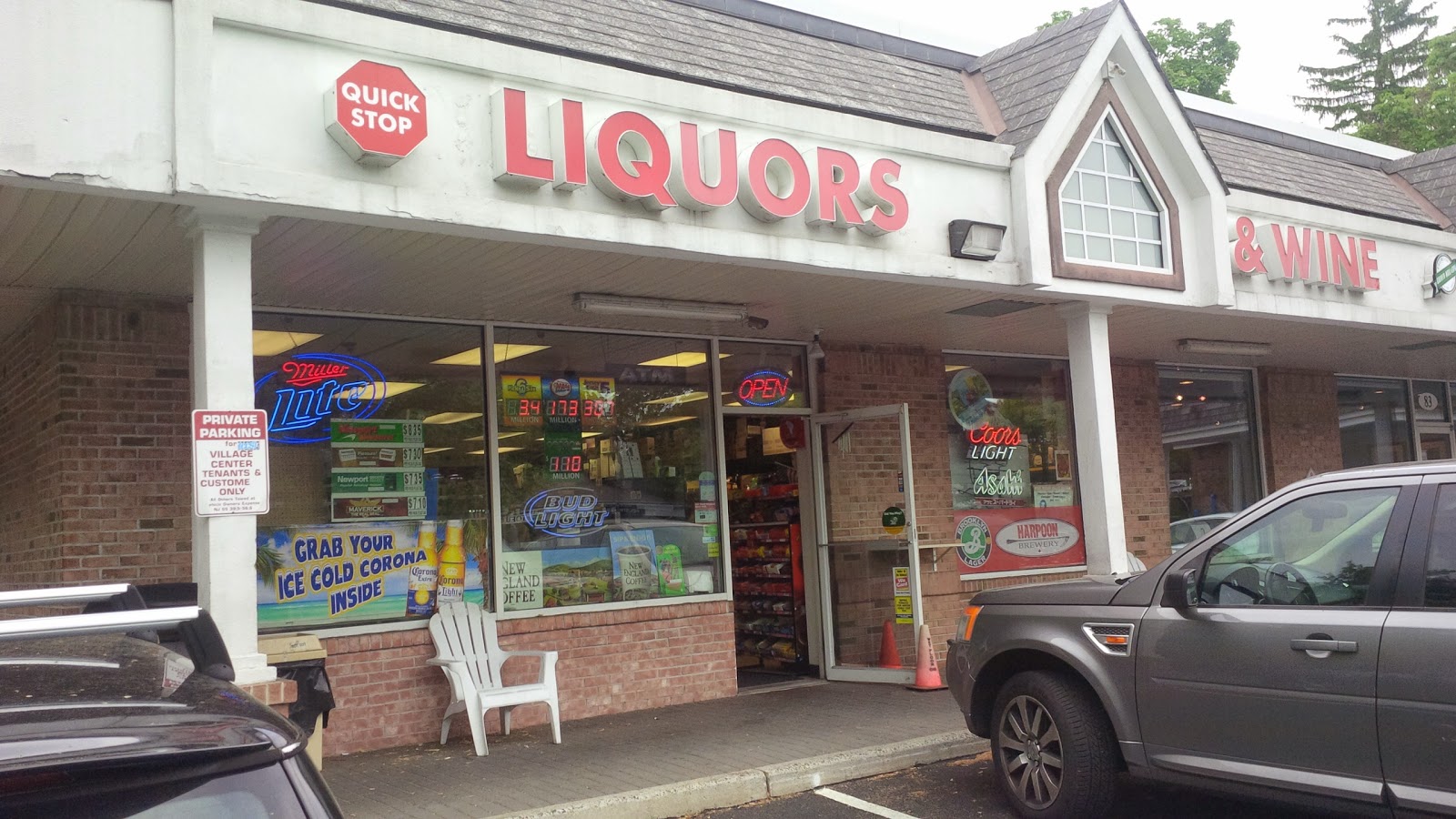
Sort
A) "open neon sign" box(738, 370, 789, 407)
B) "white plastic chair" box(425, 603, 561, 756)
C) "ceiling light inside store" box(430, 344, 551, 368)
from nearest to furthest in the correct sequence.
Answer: "white plastic chair" box(425, 603, 561, 756) < "ceiling light inside store" box(430, 344, 551, 368) < "open neon sign" box(738, 370, 789, 407)

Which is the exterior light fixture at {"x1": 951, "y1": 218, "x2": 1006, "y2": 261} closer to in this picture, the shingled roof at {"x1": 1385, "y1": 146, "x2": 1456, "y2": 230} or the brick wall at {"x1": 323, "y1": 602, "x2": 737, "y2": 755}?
the brick wall at {"x1": 323, "y1": 602, "x2": 737, "y2": 755}

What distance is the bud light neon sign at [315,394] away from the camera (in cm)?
815

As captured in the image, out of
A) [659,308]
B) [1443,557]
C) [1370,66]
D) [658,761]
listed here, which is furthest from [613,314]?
[1370,66]

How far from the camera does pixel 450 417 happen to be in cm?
894

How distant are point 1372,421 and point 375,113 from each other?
48.5ft

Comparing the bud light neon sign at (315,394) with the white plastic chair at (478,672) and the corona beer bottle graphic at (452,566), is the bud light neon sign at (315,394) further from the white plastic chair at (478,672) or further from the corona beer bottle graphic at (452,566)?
the white plastic chair at (478,672)

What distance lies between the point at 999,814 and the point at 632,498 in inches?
176

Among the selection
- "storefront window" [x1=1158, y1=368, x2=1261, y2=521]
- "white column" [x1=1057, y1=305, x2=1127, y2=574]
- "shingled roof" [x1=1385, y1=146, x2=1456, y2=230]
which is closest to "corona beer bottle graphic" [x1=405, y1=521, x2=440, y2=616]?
"white column" [x1=1057, y1=305, x2=1127, y2=574]

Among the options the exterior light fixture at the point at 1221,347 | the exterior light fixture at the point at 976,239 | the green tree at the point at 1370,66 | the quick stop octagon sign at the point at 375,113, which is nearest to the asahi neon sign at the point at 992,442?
the exterior light fixture at the point at 1221,347

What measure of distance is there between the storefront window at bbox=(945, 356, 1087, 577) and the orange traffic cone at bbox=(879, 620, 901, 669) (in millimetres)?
1359

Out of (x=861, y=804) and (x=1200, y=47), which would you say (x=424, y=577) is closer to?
(x=861, y=804)

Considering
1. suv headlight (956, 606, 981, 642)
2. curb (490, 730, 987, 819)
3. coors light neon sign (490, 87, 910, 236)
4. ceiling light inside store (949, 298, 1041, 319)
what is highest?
coors light neon sign (490, 87, 910, 236)

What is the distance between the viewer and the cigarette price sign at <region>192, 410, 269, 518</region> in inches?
217

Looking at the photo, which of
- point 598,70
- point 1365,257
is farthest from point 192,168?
point 1365,257
